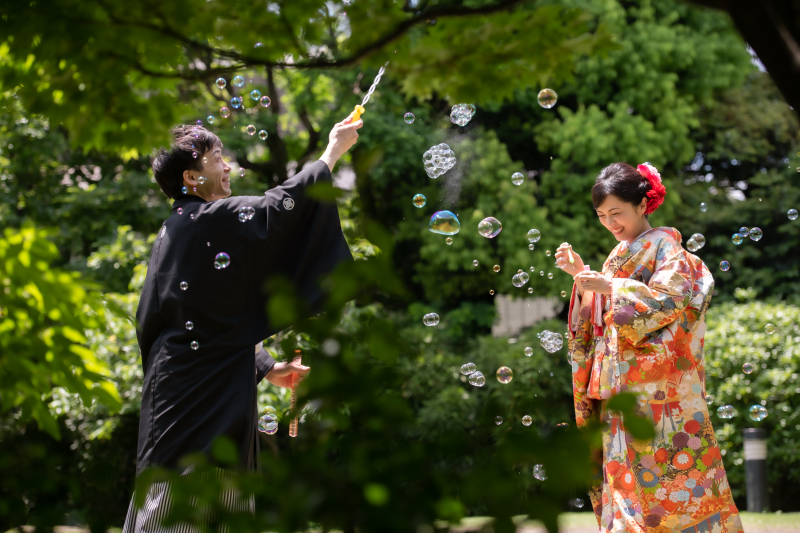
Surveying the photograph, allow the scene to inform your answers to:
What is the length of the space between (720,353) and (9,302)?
6299 mm

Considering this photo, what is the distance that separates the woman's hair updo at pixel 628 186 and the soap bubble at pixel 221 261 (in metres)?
1.66

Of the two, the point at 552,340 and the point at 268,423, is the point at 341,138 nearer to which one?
the point at 268,423

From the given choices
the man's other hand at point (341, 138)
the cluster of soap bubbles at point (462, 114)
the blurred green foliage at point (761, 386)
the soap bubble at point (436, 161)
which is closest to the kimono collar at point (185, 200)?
the man's other hand at point (341, 138)

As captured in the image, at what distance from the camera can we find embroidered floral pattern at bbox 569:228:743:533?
2979 millimetres

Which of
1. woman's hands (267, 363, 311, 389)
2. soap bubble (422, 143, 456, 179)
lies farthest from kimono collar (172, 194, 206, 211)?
soap bubble (422, 143, 456, 179)

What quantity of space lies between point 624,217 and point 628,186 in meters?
0.14

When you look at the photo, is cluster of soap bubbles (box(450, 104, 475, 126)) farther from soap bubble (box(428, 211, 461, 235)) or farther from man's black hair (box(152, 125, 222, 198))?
man's black hair (box(152, 125, 222, 198))

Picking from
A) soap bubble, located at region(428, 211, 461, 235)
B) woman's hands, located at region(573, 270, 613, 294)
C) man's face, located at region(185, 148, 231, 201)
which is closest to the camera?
man's face, located at region(185, 148, 231, 201)

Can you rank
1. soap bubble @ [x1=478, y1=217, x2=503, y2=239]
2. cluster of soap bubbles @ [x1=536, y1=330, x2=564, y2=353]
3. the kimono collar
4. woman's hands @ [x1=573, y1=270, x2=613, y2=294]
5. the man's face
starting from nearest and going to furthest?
the kimono collar
the man's face
woman's hands @ [x1=573, y1=270, x2=613, y2=294]
cluster of soap bubbles @ [x1=536, y1=330, x2=564, y2=353]
soap bubble @ [x1=478, y1=217, x2=503, y2=239]

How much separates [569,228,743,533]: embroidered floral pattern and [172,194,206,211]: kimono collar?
1780 mm

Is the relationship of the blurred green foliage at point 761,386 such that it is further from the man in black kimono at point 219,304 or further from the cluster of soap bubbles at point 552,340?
the man in black kimono at point 219,304

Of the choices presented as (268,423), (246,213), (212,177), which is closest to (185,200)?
(212,177)

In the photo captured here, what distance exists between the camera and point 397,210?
31.8 feet

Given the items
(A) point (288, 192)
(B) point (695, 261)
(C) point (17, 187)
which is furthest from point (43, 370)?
(C) point (17, 187)
